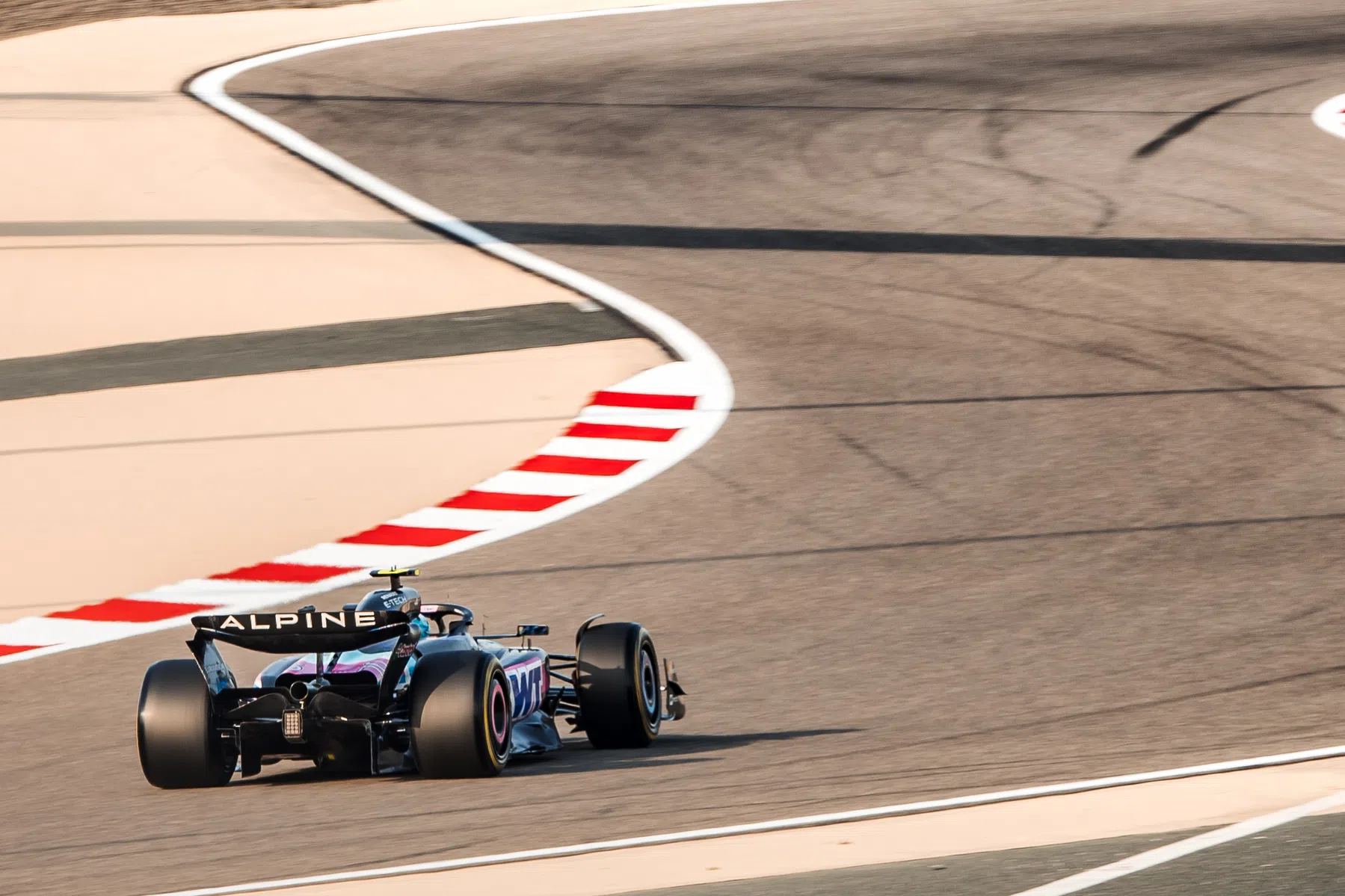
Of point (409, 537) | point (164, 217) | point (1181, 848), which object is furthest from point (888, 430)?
point (164, 217)

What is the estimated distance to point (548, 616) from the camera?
35.0ft

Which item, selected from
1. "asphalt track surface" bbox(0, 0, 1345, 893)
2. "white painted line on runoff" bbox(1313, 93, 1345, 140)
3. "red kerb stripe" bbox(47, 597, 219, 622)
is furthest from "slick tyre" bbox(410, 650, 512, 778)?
"white painted line on runoff" bbox(1313, 93, 1345, 140)

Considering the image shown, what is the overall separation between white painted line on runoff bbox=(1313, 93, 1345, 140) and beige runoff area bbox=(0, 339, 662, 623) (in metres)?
10.4

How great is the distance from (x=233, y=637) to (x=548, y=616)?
3.12m

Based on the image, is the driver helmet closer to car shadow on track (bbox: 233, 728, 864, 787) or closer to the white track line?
car shadow on track (bbox: 233, 728, 864, 787)

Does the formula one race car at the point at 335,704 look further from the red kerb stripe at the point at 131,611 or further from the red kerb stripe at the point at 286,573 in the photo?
the red kerb stripe at the point at 286,573

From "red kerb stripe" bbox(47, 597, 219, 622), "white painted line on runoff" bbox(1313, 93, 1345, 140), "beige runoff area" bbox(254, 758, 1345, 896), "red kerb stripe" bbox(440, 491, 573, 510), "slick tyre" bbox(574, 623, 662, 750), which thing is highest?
"white painted line on runoff" bbox(1313, 93, 1345, 140)

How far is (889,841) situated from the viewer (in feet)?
20.4

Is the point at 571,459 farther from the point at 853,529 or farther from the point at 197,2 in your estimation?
the point at 197,2

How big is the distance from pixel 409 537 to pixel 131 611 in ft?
5.79

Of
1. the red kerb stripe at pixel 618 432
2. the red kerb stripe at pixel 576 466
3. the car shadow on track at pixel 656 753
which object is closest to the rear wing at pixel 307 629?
the car shadow on track at pixel 656 753

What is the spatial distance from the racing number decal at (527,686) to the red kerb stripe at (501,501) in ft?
13.9

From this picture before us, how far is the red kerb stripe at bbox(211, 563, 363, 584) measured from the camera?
1174cm

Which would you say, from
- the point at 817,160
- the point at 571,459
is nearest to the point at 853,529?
the point at 571,459
